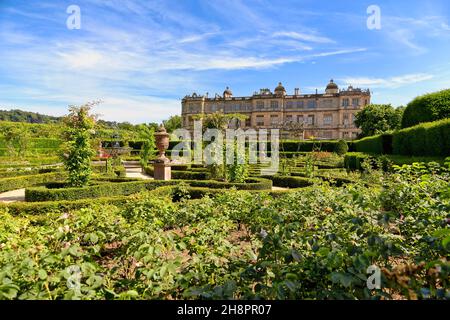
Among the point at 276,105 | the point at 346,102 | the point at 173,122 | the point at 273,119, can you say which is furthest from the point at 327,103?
the point at 173,122

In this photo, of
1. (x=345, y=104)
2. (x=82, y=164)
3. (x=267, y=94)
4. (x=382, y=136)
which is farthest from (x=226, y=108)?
(x=82, y=164)

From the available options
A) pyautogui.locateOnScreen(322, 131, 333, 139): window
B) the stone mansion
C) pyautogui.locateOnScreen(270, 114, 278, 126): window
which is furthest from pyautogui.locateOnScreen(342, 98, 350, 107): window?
pyautogui.locateOnScreen(270, 114, 278, 126): window

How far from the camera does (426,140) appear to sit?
11570mm

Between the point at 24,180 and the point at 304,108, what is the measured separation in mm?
56554

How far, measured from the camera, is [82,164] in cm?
942

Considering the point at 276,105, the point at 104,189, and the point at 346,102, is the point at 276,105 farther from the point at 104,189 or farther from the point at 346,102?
the point at 104,189

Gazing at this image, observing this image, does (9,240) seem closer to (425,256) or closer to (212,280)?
(212,280)

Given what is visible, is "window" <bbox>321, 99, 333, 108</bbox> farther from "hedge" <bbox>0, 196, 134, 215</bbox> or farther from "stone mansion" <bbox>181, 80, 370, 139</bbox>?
"hedge" <bbox>0, 196, 134, 215</bbox>

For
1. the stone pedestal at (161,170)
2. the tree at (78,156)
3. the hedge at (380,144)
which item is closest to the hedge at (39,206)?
the tree at (78,156)

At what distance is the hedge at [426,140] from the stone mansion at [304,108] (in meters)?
46.0

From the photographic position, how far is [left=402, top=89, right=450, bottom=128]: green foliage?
14215mm

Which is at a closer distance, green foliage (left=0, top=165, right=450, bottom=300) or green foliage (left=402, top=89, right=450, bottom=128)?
green foliage (left=0, top=165, right=450, bottom=300)

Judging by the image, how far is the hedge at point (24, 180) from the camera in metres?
10.8

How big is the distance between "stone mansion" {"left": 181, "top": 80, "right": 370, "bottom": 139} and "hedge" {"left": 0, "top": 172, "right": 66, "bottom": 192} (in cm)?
4787
